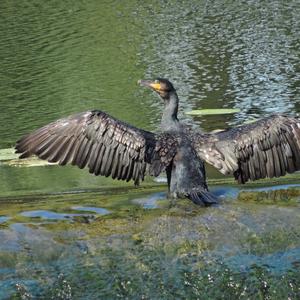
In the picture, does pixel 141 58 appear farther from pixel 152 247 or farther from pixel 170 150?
pixel 152 247

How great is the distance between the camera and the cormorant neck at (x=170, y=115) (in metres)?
9.05

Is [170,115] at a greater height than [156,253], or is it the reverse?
[170,115]

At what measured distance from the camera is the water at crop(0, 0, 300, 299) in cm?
718

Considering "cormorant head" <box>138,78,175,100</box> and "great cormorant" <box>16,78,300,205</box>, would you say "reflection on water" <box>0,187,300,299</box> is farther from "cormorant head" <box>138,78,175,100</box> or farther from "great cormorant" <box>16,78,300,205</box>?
"cormorant head" <box>138,78,175,100</box>

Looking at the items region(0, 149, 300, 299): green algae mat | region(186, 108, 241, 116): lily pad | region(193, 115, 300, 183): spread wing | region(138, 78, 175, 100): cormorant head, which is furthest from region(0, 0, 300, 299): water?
region(138, 78, 175, 100): cormorant head

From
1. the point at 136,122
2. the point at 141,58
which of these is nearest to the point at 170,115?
the point at 136,122

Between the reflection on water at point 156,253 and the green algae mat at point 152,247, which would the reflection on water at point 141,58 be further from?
the reflection on water at point 156,253

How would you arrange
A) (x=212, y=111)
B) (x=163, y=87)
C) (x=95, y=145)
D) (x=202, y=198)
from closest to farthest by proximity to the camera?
(x=202, y=198) < (x=95, y=145) < (x=163, y=87) < (x=212, y=111)

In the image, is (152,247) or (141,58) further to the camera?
(141,58)

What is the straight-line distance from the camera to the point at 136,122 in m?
13.2

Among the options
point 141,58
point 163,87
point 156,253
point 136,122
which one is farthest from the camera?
point 141,58

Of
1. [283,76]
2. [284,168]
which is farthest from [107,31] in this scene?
[284,168]

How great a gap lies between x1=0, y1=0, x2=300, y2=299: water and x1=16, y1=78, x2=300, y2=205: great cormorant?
1.05 ft

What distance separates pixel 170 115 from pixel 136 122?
159 inches
